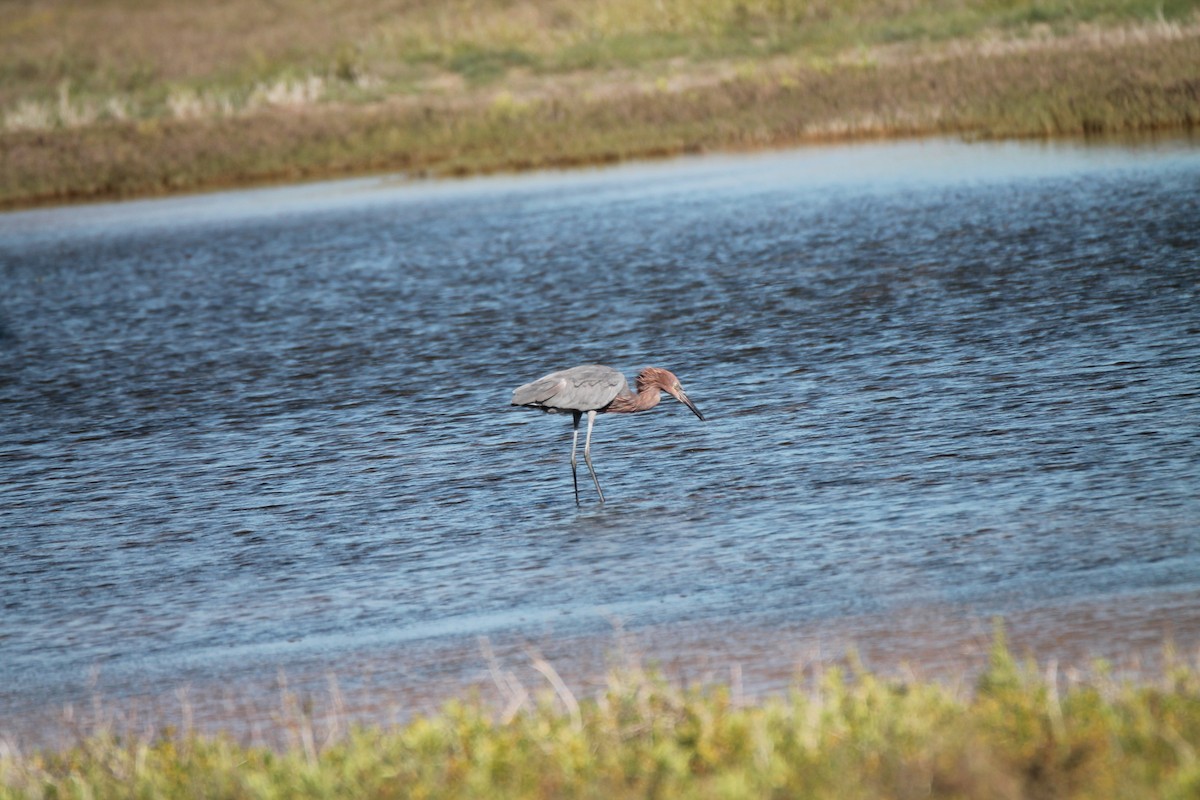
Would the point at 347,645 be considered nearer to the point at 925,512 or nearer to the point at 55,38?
the point at 925,512

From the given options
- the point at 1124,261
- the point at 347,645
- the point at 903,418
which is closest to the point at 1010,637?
the point at 347,645

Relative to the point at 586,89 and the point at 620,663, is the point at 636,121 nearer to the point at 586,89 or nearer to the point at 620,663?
the point at 586,89

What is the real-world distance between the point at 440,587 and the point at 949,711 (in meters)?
3.58

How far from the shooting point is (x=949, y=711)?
17.1 feet

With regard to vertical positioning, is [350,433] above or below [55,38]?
below

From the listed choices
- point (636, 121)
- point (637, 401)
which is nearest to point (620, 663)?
point (637, 401)

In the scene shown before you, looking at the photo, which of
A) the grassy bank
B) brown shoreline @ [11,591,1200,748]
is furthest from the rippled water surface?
the grassy bank

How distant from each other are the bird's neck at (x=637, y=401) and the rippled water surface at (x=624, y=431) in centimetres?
43

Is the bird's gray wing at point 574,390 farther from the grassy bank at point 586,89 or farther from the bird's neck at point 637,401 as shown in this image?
the grassy bank at point 586,89

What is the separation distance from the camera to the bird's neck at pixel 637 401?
33.7 ft

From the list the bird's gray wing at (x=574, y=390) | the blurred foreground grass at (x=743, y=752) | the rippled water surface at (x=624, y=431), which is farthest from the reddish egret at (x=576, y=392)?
the blurred foreground grass at (x=743, y=752)

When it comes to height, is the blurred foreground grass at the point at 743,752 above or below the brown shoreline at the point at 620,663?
above

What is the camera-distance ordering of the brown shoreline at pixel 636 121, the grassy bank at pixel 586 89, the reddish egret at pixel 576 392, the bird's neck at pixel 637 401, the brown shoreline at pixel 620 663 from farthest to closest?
1. the grassy bank at pixel 586 89
2. the brown shoreline at pixel 636 121
3. the bird's neck at pixel 637 401
4. the reddish egret at pixel 576 392
5. the brown shoreline at pixel 620 663

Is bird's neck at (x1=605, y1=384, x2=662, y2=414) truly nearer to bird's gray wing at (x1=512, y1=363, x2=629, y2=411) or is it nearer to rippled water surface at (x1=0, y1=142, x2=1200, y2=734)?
bird's gray wing at (x1=512, y1=363, x2=629, y2=411)
